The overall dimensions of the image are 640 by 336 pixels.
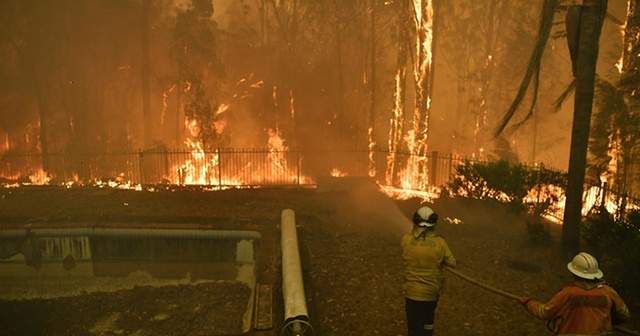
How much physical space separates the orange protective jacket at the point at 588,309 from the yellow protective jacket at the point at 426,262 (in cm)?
134

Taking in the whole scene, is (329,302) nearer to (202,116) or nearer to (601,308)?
(601,308)

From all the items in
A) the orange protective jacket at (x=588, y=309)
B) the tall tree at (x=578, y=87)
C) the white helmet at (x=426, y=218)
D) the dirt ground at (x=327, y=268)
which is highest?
the tall tree at (x=578, y=87)

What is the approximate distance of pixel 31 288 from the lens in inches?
452

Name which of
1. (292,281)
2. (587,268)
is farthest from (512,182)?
(587,268)

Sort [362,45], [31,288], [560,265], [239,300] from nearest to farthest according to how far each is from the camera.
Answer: [560,265] → [239,300] → [31,288] → [362,45]

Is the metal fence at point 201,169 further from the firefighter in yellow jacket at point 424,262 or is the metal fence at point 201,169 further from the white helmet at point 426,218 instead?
the white helmet at point 426,218

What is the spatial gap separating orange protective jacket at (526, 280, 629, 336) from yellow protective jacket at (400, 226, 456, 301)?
1342 millimetres

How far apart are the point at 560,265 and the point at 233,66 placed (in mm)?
40988

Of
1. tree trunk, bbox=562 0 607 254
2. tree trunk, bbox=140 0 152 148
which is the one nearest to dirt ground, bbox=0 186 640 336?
tree trunk, bbox=562 0 607 254

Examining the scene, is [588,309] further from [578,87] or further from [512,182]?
[512,182]

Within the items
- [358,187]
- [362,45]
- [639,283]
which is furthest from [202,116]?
[639,283]

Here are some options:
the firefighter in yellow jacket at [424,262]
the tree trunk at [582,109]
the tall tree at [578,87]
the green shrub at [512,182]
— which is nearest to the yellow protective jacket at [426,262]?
the firefighter in yellow jacket at [424,262]

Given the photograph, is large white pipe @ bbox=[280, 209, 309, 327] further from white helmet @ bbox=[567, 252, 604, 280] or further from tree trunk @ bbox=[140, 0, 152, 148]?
tree trunk @ bbox=[140, 0, 152, 148]

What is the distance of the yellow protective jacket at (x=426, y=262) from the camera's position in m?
5.31
